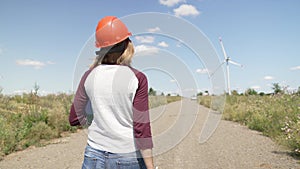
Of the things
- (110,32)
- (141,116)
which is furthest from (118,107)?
(110,32)

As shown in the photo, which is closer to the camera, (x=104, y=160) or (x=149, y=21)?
(x=104, y=160)

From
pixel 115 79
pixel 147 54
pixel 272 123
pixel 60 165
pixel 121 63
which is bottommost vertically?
pixel 60 165


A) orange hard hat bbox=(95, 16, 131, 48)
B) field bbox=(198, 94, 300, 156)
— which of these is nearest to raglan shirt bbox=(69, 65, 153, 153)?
orange hard hat bbox=(95, 16, 131, 48)

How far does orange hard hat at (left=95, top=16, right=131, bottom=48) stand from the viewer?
5.77ft

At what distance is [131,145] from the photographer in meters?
1.70

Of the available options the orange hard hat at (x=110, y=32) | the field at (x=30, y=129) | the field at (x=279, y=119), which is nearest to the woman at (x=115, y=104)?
the orange hard hat at (x=110, y=32)

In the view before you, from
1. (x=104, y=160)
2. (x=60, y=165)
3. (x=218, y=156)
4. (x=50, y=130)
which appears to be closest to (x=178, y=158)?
(x=218, y=156)

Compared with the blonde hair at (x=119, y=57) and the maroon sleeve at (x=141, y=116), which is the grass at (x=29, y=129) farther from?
the maroon sleeve at (x=141, y=116)

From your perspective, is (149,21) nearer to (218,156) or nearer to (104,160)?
(104,160)

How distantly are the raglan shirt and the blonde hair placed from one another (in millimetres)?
56

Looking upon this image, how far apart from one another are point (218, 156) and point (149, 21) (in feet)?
12.0

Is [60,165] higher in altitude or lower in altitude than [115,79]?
lower

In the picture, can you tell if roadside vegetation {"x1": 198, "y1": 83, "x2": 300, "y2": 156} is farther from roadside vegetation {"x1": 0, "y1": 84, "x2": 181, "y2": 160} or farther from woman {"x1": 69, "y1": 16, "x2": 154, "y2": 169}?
woman {"x1": 69, "y1": 16, "x2": 154, "y2": 169}

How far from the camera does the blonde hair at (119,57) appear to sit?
1.73m
